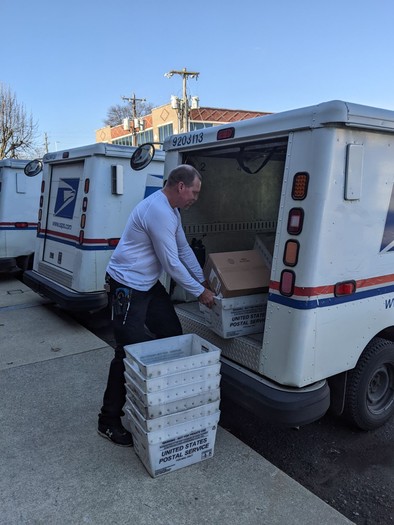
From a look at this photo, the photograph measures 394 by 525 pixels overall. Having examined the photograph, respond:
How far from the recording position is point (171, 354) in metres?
2.96

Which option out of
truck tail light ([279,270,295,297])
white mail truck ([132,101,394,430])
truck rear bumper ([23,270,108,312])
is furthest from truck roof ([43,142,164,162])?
truck tail light ([279,270,295,297])

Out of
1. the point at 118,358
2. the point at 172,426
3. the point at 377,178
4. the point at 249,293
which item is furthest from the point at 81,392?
the point at 377,178

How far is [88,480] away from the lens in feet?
8.59

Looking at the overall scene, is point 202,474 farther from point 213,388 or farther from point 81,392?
point 81,392

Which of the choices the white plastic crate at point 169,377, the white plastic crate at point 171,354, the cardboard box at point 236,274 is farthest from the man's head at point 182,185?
the white plastic crate at point 169,377

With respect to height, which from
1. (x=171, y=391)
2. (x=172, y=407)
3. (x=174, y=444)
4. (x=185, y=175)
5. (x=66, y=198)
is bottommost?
(x=174, y=444)

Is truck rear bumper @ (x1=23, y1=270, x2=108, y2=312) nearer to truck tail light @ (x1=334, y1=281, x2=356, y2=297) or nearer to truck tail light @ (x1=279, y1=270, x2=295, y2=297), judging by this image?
truck tail light @ (x1=279, y1=270, x2=295, y2=297)

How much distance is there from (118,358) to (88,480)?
759mm

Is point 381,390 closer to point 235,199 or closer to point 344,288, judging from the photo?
point 344,288

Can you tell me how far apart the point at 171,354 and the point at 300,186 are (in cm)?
141

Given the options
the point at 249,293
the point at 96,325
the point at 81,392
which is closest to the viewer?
the point at 249,293

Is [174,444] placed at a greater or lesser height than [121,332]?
lesser

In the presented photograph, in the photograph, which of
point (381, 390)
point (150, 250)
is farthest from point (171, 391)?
point (381, 390)

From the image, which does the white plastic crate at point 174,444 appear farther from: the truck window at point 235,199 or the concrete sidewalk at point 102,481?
the truck window at point 235,199
